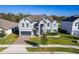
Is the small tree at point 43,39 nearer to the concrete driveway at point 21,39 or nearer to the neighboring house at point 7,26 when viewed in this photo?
the concrete driveway at point 21,39

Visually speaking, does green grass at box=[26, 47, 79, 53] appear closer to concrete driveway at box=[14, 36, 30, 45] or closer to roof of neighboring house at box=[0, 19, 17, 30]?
concrete driveway at box=[14, 36, 30, 45]

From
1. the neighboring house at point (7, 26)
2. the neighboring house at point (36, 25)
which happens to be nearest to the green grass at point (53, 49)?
the neighboring house at point (36, 25)

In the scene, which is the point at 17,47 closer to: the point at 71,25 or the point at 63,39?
the point at 63,39

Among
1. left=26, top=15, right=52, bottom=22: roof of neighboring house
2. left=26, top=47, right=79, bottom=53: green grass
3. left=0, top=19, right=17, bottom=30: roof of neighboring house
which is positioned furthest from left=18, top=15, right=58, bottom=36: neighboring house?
left=26, top=47, right=79, bottom=53: green grass

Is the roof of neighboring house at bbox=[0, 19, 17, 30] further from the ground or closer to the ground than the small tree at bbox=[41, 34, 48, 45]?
further from the ground

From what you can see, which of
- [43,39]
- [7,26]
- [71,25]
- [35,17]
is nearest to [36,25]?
[35,17]
